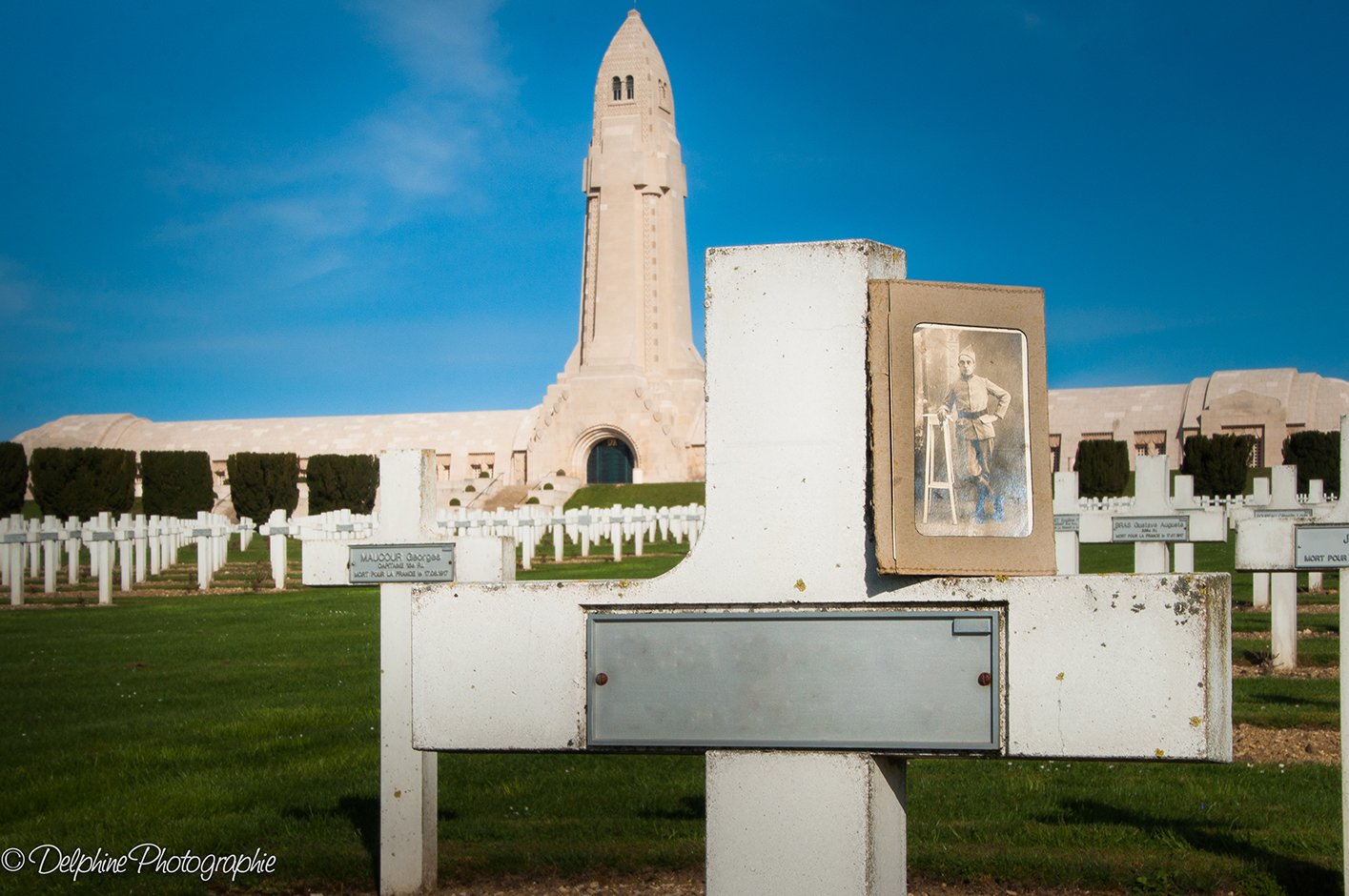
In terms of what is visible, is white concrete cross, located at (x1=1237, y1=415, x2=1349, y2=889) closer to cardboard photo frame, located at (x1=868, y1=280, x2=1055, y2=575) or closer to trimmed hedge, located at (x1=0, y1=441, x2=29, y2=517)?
cardboard photo frame, located at (x1=868, y1=280, x2=1055, y2=575)

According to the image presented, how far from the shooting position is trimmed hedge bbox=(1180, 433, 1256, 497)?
37344 mm

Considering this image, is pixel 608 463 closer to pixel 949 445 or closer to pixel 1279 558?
pixel 1279 558

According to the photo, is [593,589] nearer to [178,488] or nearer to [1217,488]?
[178,488]

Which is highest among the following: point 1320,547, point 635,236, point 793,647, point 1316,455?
point 635,236

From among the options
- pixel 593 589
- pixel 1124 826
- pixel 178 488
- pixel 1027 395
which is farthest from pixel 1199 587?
pixel 178 488

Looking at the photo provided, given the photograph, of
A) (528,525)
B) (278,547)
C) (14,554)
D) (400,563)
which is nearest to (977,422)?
(400,563)

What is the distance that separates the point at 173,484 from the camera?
35625 millimetres

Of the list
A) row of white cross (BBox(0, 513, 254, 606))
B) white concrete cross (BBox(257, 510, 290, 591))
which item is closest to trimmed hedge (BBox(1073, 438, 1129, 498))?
row of white cross (BBox(0, 513, 254, 606))

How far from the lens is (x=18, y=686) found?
26.5ft

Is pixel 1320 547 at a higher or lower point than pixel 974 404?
lower

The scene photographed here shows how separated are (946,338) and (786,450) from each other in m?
0.38

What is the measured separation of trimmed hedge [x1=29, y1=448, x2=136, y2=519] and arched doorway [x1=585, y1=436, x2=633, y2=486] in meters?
17.9

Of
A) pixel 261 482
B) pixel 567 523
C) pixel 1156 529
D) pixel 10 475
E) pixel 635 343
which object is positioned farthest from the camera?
pixel 635 343

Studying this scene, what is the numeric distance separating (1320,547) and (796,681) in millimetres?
2274
